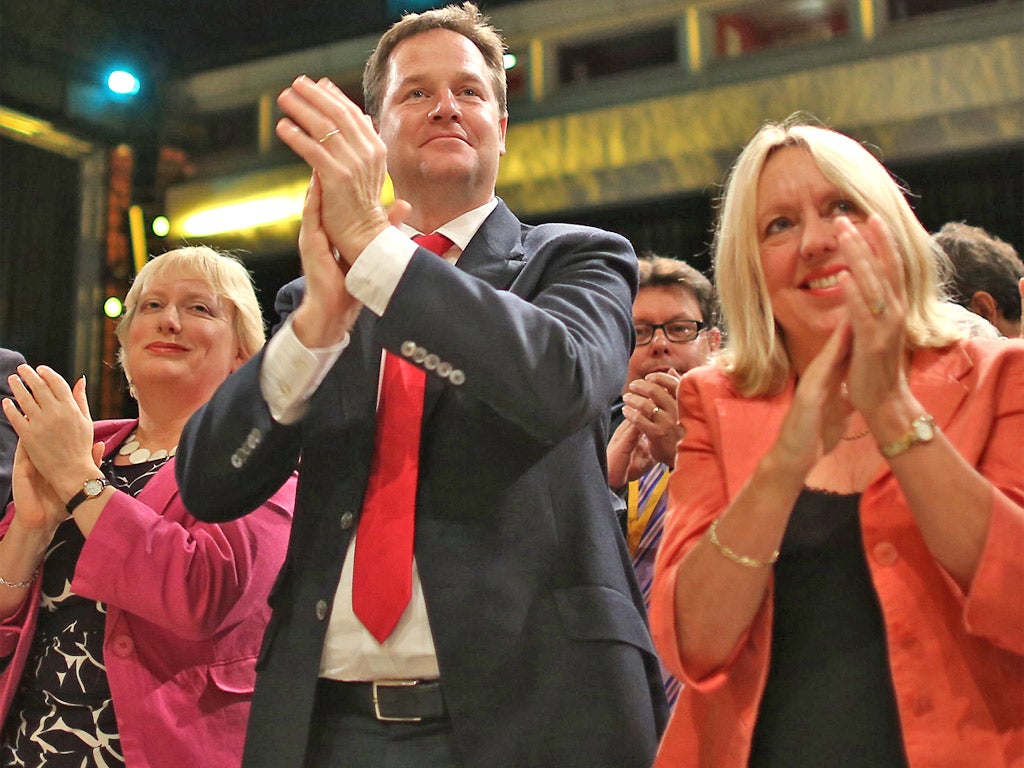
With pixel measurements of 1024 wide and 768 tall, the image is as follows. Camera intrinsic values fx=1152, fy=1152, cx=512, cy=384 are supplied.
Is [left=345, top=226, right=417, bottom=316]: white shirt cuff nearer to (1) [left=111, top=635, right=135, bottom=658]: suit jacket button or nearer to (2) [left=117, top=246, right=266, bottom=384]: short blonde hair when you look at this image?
(1) [left=111, top=635, right=135, bottom=658]: suit jacket button

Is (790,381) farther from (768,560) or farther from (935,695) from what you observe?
(935,695)

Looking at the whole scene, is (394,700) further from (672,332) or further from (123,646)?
(672,332)

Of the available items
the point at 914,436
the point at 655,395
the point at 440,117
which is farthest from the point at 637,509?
the point at 914,436

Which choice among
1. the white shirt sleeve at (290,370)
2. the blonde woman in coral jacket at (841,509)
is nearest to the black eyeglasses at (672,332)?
the blonde woman in coral jacket at (841,509)

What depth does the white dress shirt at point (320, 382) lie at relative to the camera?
1313mm

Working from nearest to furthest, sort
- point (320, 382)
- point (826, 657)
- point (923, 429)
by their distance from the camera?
point (923, 429) → point (826, 657) → point (320, 382)

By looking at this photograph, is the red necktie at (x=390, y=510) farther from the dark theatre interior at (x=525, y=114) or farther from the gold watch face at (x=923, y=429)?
the dark theatre interior at (x=525, y=114)

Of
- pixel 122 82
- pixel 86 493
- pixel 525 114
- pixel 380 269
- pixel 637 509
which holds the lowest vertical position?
pixel 637 509

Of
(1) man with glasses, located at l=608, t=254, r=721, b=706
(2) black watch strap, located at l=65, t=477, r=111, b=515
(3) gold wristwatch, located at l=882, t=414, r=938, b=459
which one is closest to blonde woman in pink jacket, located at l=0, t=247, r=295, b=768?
(2) black watch strap, located at l=65, t=477, r=111, b=515

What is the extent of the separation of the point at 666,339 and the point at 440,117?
3.69 ft

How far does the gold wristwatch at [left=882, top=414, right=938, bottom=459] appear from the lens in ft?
3.71

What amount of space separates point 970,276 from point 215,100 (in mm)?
5506

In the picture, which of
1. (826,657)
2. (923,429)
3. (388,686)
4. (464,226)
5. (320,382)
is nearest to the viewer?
(923,429)

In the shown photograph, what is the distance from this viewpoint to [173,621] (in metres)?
1.82
